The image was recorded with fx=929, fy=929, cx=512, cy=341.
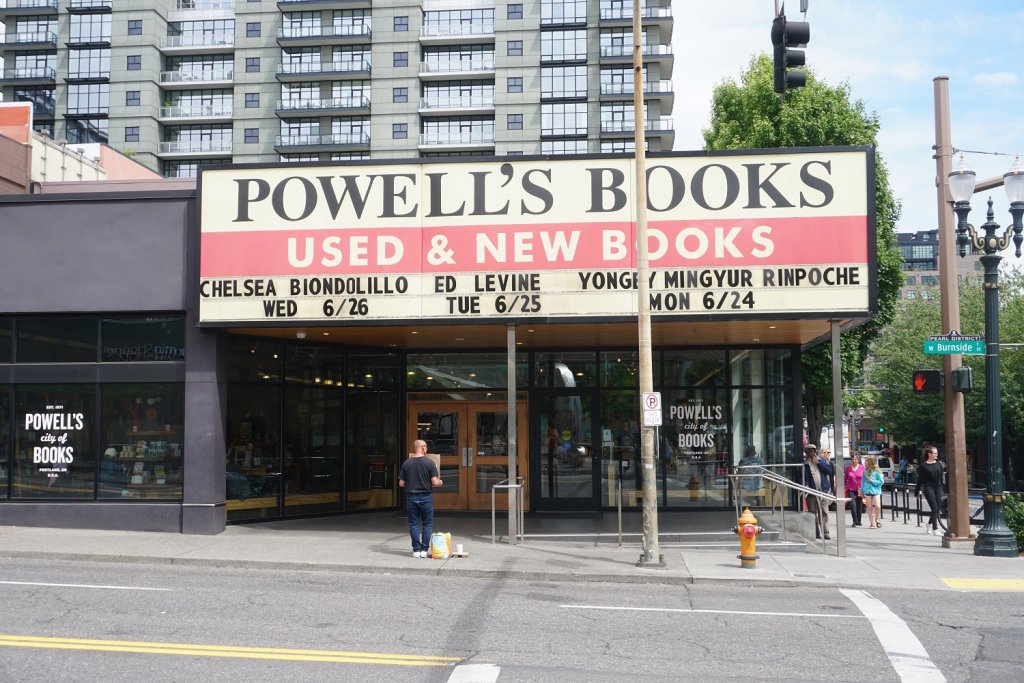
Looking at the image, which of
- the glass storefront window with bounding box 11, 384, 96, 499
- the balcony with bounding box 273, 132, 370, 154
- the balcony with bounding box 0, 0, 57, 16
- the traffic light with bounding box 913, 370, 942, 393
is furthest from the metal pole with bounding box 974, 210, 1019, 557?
the balcony with bounding box 0, 0, 57, 16

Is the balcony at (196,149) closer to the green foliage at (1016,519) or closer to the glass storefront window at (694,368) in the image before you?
the glass storefront window at (694,368)

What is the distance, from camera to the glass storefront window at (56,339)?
1662 cm

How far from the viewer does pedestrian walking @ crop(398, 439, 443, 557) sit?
13.6 m

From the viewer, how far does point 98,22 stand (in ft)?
240

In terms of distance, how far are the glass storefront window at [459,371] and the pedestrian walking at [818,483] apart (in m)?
6.13

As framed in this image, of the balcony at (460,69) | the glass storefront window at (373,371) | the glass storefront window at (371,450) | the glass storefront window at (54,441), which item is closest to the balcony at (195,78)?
the balcony at (460,69)

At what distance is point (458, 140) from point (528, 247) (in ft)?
184

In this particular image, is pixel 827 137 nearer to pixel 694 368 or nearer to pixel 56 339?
pixel 694 368

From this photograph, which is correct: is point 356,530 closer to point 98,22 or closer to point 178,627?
point 178,627

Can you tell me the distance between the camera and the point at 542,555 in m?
14.1

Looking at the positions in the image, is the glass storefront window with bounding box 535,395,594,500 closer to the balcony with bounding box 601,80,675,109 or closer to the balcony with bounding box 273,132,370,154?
the balcony with bounding box 601,80,675,109

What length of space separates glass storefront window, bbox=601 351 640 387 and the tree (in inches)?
475

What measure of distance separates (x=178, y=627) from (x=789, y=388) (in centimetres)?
1390

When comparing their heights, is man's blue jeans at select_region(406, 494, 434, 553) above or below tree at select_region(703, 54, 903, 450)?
below
